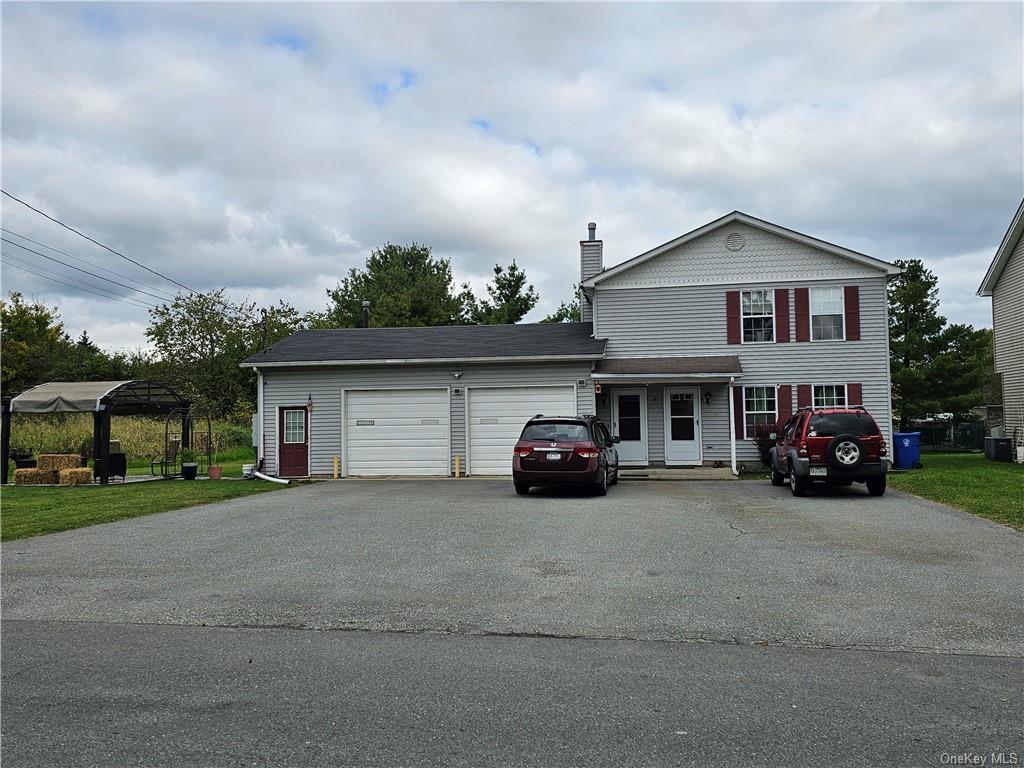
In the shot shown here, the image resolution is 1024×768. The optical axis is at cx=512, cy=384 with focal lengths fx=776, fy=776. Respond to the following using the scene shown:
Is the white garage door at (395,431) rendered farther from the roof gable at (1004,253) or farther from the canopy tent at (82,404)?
the roof gable at (1004,253)

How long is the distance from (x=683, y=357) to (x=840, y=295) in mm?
4575

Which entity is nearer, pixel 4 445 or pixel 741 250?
pixel 4 445

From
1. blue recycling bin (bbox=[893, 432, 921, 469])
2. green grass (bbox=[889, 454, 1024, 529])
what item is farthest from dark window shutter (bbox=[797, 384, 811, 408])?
green grass (bbox=[889, 454, 1024, 529])

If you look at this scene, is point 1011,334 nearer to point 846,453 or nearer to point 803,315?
point 803,315

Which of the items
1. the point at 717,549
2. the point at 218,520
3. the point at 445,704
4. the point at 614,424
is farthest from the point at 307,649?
the point at 614,424

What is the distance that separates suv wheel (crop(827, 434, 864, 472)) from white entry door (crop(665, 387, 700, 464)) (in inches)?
284

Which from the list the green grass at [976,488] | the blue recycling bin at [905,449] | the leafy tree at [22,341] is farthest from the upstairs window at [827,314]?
the leafy tree at [22,341]

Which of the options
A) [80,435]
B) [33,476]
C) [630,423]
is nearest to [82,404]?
[33,476]

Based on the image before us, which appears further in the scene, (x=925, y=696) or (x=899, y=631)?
(x=899, y=631)

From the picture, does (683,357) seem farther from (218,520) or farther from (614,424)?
(218,520)

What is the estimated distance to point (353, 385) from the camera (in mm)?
21469

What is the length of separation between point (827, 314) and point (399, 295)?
99.0ft

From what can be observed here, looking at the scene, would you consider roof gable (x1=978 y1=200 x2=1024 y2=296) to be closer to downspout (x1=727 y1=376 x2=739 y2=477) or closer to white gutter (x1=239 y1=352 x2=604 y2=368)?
downspout (x1=727 y1=376 x2=739 y2=477)

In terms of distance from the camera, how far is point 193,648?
17.8ft
